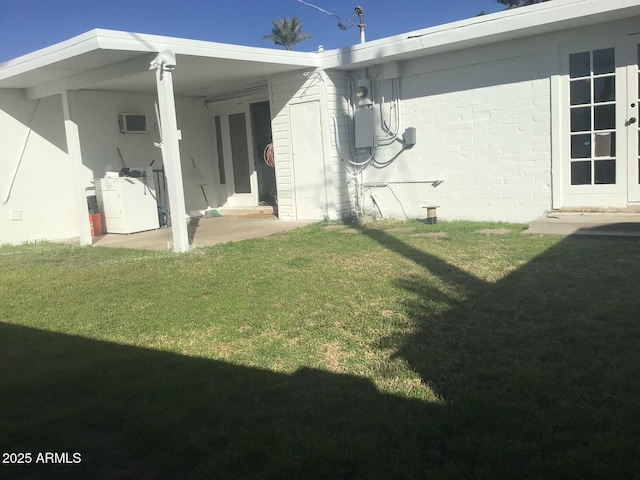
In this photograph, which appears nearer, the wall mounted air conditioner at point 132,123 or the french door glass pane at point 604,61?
the french door glass pane at point 604,61

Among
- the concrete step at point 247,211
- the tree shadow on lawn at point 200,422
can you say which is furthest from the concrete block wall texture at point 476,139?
the tree shadow on lawn at point 200,422

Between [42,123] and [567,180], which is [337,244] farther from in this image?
[42,123]

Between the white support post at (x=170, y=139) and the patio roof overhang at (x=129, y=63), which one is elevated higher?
the patio roof overhang at (x=129, y=63)

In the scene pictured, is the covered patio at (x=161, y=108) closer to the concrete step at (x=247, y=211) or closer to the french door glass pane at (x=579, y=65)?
the concrete step at (x=247, y=211)

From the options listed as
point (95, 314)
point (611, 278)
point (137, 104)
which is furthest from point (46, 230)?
point (611, 278)

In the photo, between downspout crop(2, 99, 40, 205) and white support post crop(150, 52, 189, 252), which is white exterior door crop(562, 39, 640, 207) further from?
downspout crop(2, 99, 40, 205)

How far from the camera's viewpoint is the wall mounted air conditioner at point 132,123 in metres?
10.8

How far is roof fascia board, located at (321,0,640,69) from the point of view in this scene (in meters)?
6.80

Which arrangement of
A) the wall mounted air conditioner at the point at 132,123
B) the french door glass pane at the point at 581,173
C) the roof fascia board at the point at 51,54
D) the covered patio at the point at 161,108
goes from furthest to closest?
1. the wall mounted air conditioner at the point at 132,123
2. the french door glass pane at the point at 581,173
3. the covered patio at the point at 161,108
4. the roof fascia board at the point at 51,54

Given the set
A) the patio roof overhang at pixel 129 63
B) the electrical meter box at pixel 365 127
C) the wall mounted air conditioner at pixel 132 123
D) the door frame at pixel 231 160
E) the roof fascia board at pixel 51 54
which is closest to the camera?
the roof fascia board at pixel 51 54

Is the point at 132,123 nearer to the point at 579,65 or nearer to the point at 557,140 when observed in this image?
the point at 557,140

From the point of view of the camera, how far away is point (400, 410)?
2695mm

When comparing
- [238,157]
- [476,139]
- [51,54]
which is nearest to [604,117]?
[476,139]

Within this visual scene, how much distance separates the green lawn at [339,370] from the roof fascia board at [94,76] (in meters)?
3.04
